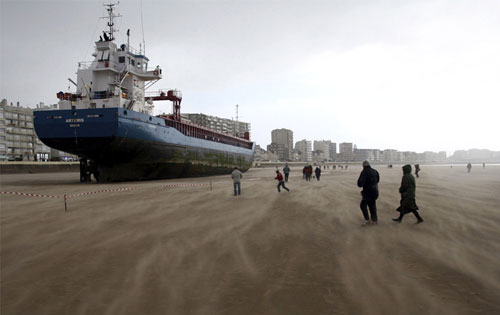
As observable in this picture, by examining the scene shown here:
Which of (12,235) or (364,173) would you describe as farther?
(364,173)

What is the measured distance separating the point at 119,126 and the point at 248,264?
1596 cm

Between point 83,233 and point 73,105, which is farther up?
point 73,105

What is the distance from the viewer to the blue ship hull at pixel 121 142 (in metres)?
17.5

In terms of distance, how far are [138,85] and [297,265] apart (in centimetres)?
2245

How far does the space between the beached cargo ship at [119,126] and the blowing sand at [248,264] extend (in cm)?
1053

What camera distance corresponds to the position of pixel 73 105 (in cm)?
1933

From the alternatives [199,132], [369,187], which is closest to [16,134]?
[199,132]

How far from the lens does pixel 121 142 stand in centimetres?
1809

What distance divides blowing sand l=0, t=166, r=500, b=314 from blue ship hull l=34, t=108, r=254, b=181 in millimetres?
10327

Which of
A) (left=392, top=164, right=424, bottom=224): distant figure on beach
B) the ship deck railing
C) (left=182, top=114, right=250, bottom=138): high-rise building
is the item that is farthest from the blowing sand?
(left=182, top=114, right=250, bottom=138): high-rise building

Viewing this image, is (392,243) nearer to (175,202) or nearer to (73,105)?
(175,202)

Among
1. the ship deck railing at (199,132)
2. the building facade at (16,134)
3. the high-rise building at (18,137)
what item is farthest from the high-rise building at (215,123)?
the ship deck railing at (199,132)

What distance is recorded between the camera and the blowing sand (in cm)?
324

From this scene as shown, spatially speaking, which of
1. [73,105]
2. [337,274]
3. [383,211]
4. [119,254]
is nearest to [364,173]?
[383,211]
